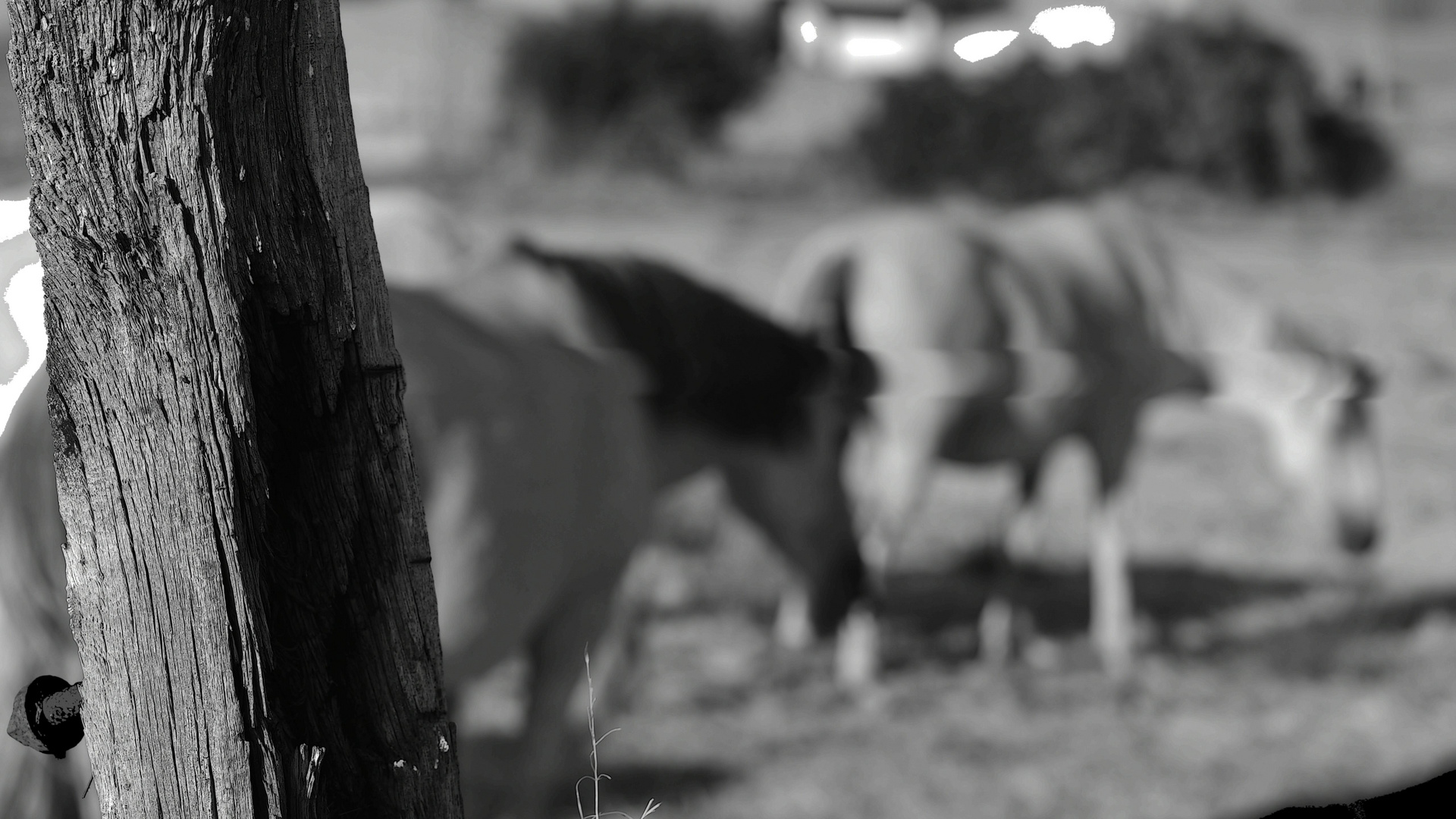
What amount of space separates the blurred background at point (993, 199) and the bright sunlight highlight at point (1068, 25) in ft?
→ 0.14

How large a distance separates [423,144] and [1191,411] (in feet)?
11.2

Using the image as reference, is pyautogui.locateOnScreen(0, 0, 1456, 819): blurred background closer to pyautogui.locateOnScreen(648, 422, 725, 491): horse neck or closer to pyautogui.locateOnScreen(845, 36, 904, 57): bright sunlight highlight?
pyautogui.locateOnScreen(845, 36, 904, 57): bright sunlight highlight

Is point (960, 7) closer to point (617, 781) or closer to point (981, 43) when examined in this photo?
point (981, 43)

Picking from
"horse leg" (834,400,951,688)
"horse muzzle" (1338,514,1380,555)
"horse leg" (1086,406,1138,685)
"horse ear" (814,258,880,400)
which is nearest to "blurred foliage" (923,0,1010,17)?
"horse ear" (814,258,880,400)

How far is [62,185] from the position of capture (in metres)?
0.56

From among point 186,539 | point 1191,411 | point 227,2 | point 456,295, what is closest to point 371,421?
point 186,539

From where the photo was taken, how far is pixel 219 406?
56cm

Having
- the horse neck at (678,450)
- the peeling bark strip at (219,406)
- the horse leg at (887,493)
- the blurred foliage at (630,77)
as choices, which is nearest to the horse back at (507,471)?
the horse neck at (678,450)

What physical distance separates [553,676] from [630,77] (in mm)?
1950

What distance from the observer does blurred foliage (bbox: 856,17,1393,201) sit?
334cm

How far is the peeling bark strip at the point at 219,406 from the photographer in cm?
55

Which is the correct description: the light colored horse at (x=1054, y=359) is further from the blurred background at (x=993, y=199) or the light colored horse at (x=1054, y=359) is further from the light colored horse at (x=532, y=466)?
the light colored horse at (x=532, y=466)

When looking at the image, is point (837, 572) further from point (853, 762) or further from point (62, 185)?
point (62, 185)

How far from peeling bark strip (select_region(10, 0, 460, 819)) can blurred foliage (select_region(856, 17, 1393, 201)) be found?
2803 mm
